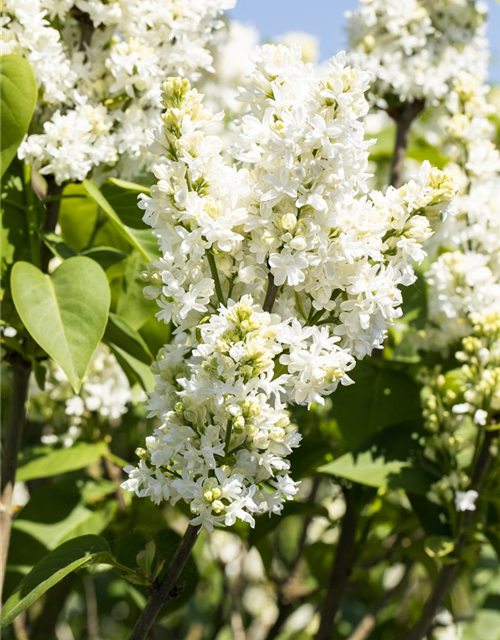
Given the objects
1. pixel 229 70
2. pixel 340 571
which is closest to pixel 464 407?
pixel 340 571

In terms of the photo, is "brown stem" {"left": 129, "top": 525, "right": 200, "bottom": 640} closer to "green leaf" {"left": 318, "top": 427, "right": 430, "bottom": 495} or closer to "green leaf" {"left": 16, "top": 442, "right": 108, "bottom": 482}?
"green leaf" {"left": 318, "top": 427, "right": 430, "bottom": 495}

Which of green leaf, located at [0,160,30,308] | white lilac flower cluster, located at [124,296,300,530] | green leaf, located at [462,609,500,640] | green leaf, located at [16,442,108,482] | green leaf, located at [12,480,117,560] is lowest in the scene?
green leaf, located at [462,609,500,640]

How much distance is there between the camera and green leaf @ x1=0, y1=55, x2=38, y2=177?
1087 mm

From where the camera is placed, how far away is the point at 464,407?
1.31 meters

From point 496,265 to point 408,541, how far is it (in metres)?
0.66

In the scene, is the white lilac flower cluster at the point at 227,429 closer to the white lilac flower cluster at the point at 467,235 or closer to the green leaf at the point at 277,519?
the green leaf at the point at 277,519

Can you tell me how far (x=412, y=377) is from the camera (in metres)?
1.54

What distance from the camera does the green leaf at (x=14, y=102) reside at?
42.8 inches

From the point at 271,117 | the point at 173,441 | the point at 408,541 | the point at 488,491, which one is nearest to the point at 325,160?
the point at 271,117

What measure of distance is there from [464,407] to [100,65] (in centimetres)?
77

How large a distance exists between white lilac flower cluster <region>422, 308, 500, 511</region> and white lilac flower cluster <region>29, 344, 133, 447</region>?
65 cm

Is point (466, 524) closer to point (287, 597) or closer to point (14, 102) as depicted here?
point (287, 597)

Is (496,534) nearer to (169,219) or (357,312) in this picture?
(357,312)

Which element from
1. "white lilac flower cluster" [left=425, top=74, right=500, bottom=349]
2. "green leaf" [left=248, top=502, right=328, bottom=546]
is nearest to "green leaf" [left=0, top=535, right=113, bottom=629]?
"green leaf" [left=248, top=502, right=328, bottom=546]
